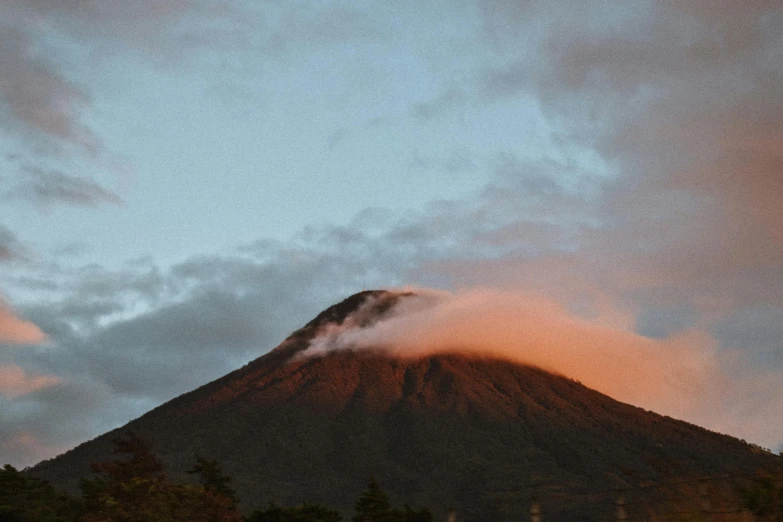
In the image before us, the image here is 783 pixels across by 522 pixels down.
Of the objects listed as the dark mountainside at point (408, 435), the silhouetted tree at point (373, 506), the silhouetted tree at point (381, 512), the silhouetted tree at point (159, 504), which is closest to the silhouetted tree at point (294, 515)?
the silhouetted tree at point (381, 512)

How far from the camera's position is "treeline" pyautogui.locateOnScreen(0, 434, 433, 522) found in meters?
26.5

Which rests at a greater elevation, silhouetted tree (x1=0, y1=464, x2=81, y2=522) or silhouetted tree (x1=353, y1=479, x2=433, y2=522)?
silhouetted tree (x1=0, y1=464, x2=81, y2=522)

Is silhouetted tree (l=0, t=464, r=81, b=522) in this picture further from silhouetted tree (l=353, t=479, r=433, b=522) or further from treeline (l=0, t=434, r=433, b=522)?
silhouetted tree (l=353, t=479, r=433, b=522)

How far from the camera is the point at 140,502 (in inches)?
1049

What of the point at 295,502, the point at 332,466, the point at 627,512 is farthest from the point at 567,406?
the point at 627,512

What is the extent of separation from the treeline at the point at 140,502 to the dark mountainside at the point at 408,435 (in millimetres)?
54438

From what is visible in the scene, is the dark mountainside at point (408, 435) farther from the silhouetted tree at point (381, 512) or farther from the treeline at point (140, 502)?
the treeline at point (140, 502)

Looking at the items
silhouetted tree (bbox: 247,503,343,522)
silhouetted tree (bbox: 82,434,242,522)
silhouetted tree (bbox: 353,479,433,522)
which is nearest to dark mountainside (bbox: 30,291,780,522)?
silhouetted tree (bbox: 353,479,433,522)

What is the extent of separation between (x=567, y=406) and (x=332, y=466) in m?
38.8

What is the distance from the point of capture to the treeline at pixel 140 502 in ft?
86.8

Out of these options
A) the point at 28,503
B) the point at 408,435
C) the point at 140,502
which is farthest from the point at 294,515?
the point at 408,435

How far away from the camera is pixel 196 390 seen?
169 m

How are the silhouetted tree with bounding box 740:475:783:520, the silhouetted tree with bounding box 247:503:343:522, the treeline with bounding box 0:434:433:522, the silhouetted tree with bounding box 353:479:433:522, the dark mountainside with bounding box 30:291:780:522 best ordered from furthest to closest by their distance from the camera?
the dark mountainside with bounding box 30:291:780:522 → the silhouetted tree with bounding box 353:479:433:522 → the silhouetted tree with bounding box 247:503:343:522 → the treeline with bounding box 0:434:433:522 → the silhouetted tree with bounding box 740:475:783:520

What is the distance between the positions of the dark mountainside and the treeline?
2143 inches
